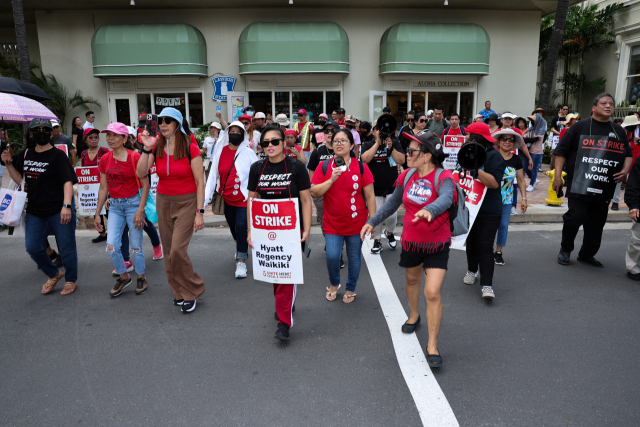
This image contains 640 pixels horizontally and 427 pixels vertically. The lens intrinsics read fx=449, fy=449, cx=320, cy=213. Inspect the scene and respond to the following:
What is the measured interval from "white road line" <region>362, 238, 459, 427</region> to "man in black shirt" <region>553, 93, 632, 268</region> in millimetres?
2805

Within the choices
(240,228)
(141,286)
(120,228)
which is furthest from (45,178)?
(240,228)

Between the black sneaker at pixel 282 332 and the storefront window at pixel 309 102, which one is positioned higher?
the storefront window at pixel 309 102

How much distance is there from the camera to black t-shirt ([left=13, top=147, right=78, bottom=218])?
198 inches

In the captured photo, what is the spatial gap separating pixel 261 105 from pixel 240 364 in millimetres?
15369

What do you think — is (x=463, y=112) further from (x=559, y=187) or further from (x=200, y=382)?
(x=200, y=382)

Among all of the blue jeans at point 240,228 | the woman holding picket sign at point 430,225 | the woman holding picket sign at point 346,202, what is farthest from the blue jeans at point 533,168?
the woman holding picket sign at point 430,225

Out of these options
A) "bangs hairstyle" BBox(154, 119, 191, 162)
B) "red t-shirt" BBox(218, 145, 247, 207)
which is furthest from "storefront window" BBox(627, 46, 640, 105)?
"bangs hairstyle" BBox(154, 119, 191, 162)

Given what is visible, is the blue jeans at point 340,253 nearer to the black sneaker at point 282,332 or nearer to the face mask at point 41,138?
the black sneaker at point 282,332

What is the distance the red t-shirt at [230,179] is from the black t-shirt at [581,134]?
14.2ft

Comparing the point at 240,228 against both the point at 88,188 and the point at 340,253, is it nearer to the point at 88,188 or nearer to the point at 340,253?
the point at 340,253

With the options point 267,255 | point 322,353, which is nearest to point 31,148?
point 267,255

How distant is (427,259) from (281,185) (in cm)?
144

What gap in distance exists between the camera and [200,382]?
11.1 ft

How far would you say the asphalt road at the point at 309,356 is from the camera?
9.96ft
